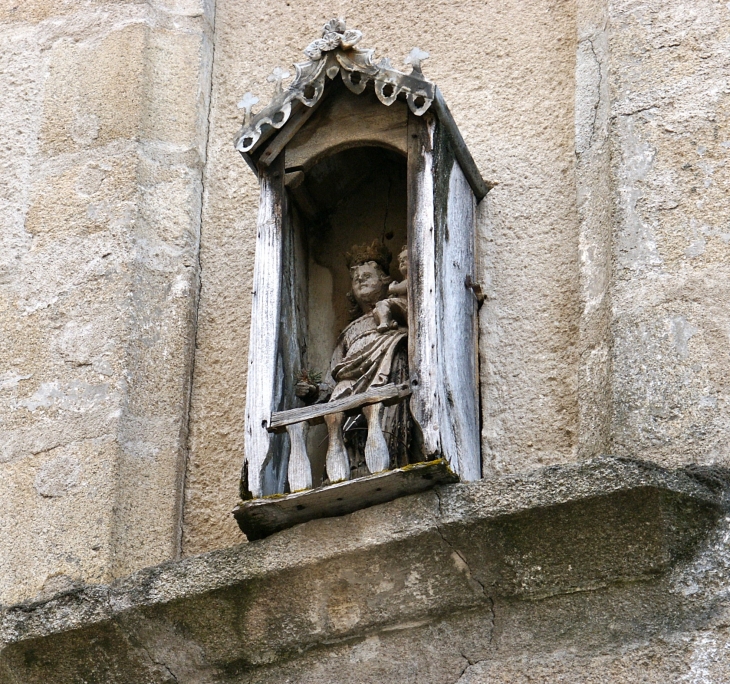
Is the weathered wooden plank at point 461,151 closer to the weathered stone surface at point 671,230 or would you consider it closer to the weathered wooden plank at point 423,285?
the weathered wooden plank at point 423,285

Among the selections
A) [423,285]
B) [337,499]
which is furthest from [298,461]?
[423,285]

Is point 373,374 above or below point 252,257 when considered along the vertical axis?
below

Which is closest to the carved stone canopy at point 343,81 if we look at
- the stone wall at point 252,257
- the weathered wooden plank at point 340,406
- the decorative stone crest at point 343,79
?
the decorative stone crest at point 343,79

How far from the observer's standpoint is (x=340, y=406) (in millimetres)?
3637

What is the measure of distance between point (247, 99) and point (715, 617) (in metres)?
1.73

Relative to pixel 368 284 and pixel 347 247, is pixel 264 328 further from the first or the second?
pixel 347 247

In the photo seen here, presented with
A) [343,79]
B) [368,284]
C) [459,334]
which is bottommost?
[459,334]

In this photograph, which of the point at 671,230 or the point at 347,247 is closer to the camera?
the point at 671,230

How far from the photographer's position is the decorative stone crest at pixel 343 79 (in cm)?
389

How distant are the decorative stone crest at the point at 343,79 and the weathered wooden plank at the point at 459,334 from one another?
0.85 feet

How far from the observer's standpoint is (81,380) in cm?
411

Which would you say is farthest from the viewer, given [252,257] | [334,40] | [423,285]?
[252,257]

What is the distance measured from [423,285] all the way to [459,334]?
0.20 meters

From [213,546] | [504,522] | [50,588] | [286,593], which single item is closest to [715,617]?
[504,522]
